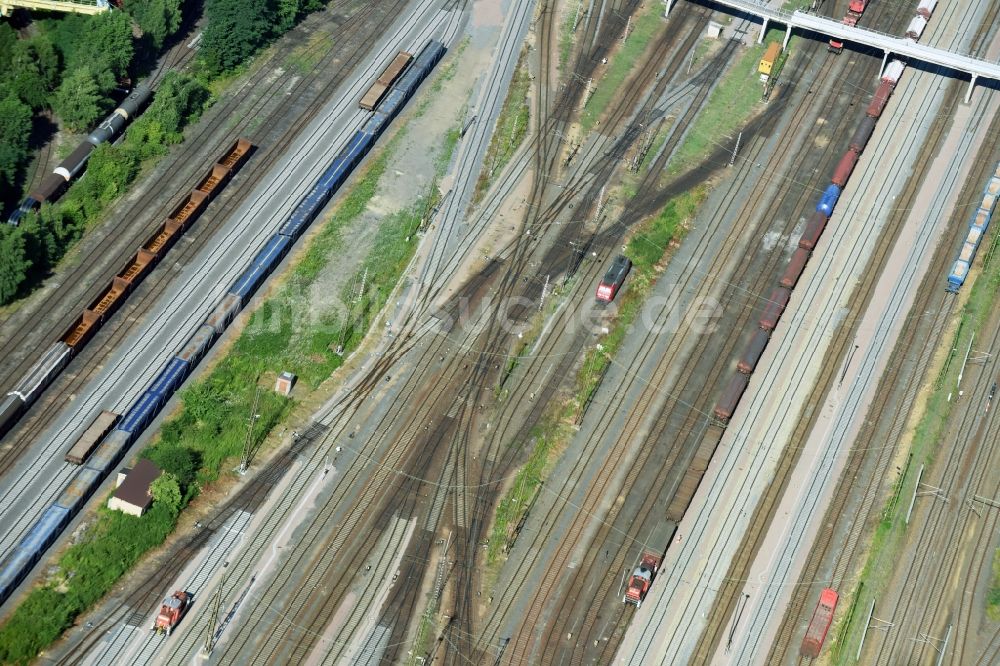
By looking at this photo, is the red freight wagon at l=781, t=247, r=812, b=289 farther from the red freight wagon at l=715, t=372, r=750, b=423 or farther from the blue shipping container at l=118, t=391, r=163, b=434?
the blue shipping container at l=118, t=391, r=163, b=434

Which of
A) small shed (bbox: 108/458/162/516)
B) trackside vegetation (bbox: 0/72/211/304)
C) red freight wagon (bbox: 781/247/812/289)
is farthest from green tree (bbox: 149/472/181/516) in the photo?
red freight wagon (bbox: 781/247/812/289)

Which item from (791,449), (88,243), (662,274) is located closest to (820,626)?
(791,449)

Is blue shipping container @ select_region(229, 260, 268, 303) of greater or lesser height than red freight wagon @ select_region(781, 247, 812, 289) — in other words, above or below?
below

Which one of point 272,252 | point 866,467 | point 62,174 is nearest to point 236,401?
point 272,252

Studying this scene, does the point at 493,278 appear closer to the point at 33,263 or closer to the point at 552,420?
the point at 552,420

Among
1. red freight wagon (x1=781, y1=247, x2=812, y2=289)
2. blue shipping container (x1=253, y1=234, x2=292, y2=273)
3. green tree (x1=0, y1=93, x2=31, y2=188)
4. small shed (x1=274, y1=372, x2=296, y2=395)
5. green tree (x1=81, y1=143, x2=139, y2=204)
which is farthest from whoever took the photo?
green tree (x1=0, y1=93, x2=31, y2=188)
